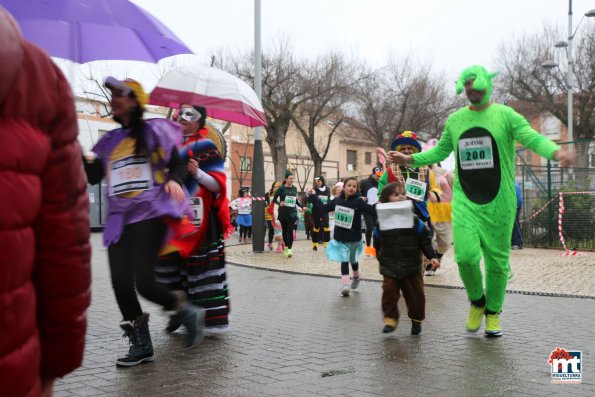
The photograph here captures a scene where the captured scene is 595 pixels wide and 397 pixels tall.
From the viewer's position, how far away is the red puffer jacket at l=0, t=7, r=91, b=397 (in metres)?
1.62

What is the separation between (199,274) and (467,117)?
102 inches

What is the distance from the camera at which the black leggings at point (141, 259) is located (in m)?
4.36

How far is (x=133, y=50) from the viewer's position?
4941 millimetres

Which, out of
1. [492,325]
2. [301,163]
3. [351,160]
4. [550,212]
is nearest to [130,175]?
[492,325]

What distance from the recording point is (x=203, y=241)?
590cm

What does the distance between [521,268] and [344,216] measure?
4581mm

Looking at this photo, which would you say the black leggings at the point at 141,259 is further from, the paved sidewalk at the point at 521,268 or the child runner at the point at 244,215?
the child runner at the point at 244,215

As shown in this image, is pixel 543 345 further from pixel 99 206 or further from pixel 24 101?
pixel 99 206

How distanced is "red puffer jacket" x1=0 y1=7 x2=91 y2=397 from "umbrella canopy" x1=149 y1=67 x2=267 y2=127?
14.5ft

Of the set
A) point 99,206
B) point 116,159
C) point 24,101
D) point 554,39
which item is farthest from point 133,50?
point 554,39

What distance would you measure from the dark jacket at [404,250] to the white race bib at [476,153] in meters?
0.78

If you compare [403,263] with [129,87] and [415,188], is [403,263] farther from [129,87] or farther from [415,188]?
Answer: [415,188]

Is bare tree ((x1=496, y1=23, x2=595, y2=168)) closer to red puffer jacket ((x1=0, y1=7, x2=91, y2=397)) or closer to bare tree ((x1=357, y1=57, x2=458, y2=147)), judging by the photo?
bare tree ((x1=357, y1=57, x2=458, y2=147))

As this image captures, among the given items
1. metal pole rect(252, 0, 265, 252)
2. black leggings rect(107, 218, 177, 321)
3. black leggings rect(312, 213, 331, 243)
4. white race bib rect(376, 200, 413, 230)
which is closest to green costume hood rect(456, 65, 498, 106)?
white race bib rect(376, 200, 413, 230)
